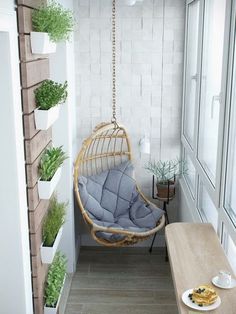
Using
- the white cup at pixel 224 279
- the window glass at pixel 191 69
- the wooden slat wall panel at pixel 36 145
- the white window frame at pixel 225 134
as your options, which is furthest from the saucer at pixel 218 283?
the window glass at pixel 191 69

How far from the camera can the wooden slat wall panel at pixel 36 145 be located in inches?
105

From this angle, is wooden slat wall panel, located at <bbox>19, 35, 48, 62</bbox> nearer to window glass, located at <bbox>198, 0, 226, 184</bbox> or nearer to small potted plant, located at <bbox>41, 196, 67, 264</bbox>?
small potted plant, located at <bbox>41, 196, 67, 264</bbox>

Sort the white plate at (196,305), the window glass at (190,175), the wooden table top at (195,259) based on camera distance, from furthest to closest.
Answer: the window glass at (190,175) → the wooden table top at (195,259) → the white plate at (196,305)

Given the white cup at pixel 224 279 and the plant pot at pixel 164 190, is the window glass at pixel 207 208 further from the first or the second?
the white cup at pixel 224 279

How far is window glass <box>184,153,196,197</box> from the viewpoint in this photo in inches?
167

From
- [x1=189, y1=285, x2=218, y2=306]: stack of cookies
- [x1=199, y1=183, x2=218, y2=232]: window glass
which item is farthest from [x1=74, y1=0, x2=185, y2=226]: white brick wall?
[x1=189, y1=285, x2=218, y2=306]: stack of cookies

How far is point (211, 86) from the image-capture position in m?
3.55

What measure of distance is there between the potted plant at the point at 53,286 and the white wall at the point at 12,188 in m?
0.32

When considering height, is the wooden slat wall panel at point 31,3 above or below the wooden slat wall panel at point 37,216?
above

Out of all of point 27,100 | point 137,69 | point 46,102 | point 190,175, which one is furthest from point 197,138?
point 27,100

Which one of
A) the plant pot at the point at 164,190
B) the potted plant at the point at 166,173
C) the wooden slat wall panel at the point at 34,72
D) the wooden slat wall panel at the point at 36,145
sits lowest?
the plant pot at the point at 164,190

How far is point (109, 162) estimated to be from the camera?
4.77 m

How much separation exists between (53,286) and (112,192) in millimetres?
1561

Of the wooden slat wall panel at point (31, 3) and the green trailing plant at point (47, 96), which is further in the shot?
the green trailing plant at point (47, 96)
